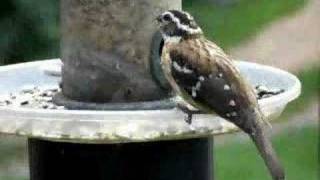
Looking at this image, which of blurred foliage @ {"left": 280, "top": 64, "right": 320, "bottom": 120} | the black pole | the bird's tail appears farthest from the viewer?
blurred foliage @ {"left": 280, "top": 64, "right": 320, "bottom": 120}

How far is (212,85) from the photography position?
474cm

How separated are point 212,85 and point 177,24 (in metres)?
0.33

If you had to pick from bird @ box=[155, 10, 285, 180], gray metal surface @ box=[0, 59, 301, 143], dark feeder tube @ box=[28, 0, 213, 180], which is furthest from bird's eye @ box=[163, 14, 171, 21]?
gray metal surface @ box=[0, 59, 301, 143]

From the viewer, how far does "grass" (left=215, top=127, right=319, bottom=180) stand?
34.4 feet

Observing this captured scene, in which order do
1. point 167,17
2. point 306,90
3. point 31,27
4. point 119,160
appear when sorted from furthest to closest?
point 306,90 < point 31,27 < point 119,160 < point 167,17

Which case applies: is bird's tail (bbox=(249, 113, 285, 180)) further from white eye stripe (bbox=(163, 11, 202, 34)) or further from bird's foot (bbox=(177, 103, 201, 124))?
white eye stripe (bbox=(163, 11, 202, 34))

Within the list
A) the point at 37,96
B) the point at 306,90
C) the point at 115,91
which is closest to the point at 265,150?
the point at 115,91

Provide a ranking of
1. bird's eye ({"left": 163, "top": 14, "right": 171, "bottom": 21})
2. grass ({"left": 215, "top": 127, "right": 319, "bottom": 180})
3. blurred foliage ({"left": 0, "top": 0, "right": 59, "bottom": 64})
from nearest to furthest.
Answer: bird's eye ({"left": 163, "top": 14, "right": 171, "bottom": 21}), blurred foliage ({"left": 0, "top": 0, "right": 59, "bottom": 64}), grass ({"left": 215, "top": 127, "right": 319, "bottom": 180})

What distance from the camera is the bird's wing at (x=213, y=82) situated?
4.70 metres

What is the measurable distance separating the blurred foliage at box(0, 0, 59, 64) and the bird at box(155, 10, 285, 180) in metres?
2.75

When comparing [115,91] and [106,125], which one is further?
[115,91]

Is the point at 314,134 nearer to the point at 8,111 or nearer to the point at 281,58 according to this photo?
the point at 281,58

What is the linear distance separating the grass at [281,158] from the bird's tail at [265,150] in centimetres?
551

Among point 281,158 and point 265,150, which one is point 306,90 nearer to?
point 281,158
